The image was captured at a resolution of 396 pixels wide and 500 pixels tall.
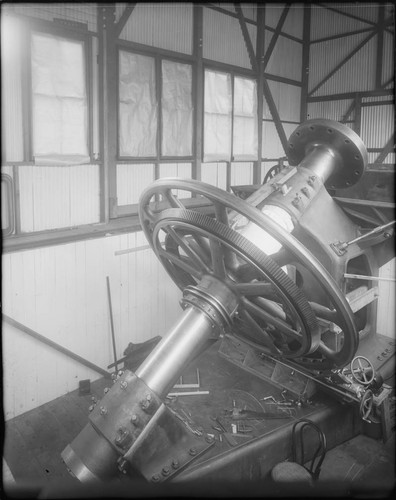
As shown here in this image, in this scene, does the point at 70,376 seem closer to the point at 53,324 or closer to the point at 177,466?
the point at 53,324

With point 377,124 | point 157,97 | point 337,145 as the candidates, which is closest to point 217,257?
point 337,145

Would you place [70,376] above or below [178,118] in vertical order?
below

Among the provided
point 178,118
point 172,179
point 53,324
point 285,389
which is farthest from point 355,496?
point 178,118

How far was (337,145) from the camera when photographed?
283 centimetres

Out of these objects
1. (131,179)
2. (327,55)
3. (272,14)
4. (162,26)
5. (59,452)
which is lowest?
(59,452)

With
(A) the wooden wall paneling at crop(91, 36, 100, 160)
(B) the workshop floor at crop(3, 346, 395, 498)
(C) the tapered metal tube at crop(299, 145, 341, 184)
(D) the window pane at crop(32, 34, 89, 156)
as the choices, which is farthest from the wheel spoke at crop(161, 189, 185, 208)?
(A) the wooden wall paneling at crop(91, 36, 100, 160)

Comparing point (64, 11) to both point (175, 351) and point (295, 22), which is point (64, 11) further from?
point (295, 22)

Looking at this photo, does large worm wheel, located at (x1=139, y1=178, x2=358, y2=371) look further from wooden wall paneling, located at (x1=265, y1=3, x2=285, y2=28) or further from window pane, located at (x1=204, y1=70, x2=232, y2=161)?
wooden wall paneling, located at (x1=265, y1=3, x2=285, y2=28)

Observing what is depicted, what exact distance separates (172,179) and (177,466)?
4.73 ft

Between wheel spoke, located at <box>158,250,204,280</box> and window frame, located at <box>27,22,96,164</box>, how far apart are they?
9.33ft

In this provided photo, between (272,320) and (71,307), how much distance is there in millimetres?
3437

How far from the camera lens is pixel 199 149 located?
7.00 m

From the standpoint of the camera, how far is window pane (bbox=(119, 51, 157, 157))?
19.0ft

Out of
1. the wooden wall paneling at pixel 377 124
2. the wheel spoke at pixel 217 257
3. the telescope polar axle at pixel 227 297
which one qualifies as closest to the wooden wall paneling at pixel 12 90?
the telescope polar axle at pixel 227 297
